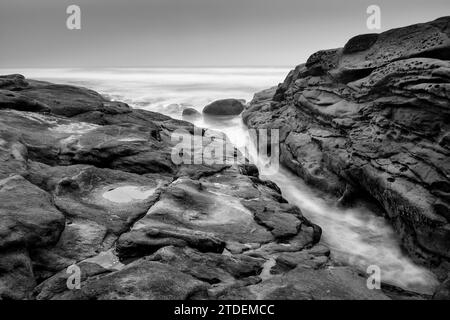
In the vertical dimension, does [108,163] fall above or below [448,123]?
below

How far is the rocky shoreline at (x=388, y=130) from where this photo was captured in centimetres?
798

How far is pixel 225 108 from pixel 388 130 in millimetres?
16588

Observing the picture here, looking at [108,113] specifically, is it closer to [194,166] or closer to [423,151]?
[194,166]

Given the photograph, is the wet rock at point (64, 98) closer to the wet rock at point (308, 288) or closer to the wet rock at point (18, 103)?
the wet rock at point (18, 103)

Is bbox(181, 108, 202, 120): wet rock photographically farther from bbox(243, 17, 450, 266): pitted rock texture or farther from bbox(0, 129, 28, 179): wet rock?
bbox(0, 129, 28, 179): wet rock

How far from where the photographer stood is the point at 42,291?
16.6 feet

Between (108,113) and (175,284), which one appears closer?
(175,284)

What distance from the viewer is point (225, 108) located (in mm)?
25688

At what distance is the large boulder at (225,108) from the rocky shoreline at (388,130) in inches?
408

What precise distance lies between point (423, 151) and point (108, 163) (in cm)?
771

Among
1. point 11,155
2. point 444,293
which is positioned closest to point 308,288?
point 444,293
